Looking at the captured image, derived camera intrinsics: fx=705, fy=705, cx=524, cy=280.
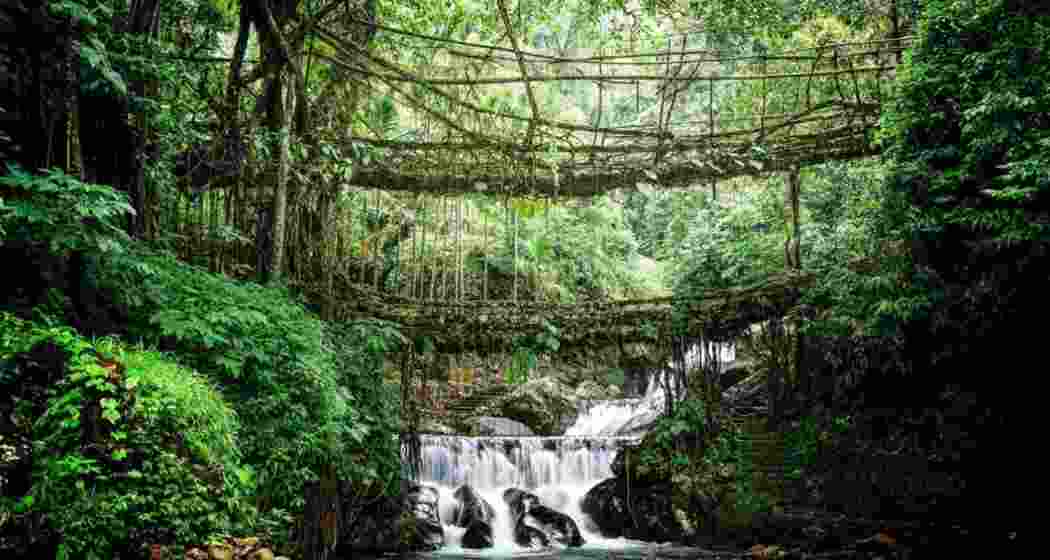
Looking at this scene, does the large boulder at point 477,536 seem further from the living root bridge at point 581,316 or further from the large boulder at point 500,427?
the large boulder at point 500,427

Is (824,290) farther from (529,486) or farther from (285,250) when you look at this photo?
(285,250)

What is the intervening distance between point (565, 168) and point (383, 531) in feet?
17.9

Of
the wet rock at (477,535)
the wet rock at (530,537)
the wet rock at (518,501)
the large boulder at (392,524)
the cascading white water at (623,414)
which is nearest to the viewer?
the large boulder at (392,524)

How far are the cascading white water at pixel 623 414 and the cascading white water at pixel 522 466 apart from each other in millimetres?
1954

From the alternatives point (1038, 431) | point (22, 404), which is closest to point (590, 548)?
point (1038, 431)

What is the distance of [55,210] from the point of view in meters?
4.09

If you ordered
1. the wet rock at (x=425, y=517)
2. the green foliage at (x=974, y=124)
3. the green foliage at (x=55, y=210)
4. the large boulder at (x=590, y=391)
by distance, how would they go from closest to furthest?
the green foliage at (x=55, y=210) → the green foliage at (x=974, y=124) → the wet rock at (x=425, y=517) → the large boulder at (x=590, y=391)

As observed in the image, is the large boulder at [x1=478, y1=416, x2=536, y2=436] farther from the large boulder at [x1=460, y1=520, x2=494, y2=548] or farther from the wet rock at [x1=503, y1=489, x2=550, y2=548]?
the large boulder at [x1=460, y1=520, x2=494, y2=548]

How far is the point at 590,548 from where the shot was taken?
10211mm

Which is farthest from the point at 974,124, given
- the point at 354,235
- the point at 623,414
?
the point at 623,414

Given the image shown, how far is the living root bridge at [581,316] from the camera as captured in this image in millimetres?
9930

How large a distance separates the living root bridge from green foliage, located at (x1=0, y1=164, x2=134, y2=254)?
→ 516 cm

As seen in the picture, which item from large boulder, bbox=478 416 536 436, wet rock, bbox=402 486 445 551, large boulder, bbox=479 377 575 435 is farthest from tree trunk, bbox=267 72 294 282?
large boulder, bbox=479 377 575 435

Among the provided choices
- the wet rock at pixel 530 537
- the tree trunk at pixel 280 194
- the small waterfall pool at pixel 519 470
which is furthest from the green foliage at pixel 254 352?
the small waterfall pool at pixel 519 470
